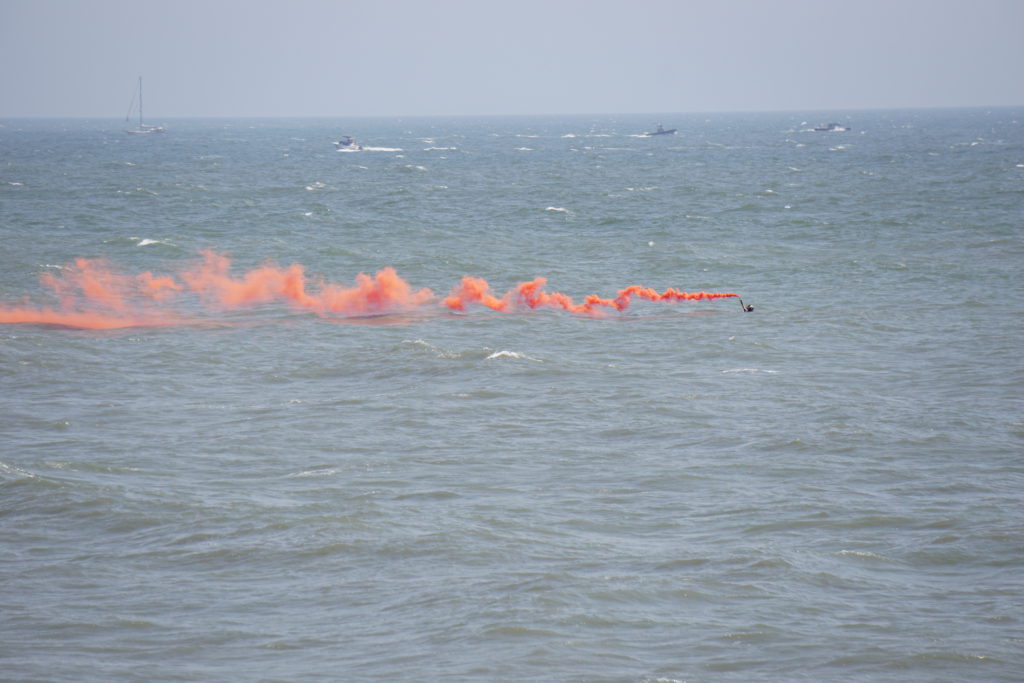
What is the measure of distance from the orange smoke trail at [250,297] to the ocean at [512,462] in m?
0.26

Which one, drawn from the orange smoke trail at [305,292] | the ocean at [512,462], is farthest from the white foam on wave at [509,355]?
the orange smoke trail at [305,292]

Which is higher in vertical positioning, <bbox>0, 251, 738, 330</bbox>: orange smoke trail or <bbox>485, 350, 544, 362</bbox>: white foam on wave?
<bbox>0, 251, 738, 330</bbox>: orange smoke trail

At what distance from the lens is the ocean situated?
65.6 feet

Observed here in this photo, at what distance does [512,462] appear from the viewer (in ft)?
97.3

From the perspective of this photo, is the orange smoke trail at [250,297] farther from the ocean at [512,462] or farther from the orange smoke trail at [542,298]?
the ocean at [512,462]

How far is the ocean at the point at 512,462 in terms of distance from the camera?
787 inches

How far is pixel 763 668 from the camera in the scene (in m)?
18.9

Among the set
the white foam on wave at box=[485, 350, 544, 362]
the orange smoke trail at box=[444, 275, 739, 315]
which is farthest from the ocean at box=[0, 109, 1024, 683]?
the white foam on wave at box=[485, 350, 544, 362]

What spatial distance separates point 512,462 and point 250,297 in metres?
28.0

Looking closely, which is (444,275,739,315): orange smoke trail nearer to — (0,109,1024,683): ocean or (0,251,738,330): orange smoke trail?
(0,251,738,330): orange smoke trail

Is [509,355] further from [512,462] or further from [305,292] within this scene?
[305,292]

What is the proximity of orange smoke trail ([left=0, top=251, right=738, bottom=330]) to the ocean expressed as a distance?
0.26 meters

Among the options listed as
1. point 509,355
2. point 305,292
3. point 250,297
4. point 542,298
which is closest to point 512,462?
point 509,355

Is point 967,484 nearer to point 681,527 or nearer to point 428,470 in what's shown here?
point 681,527
